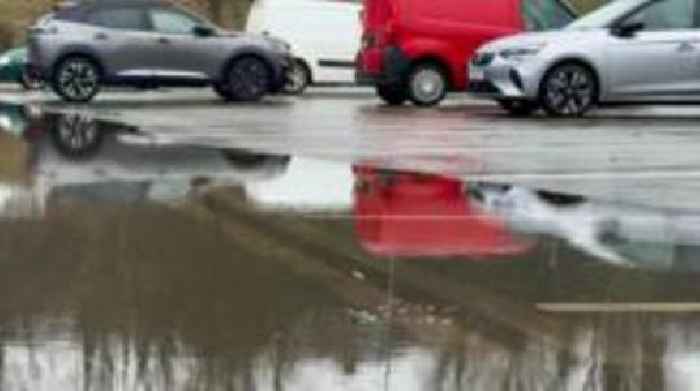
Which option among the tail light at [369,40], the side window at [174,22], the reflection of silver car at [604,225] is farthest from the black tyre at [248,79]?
the reflection of silver car at [604,225]

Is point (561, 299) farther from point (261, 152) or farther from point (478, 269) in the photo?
point (261, 152)

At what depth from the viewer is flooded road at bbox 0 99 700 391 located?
5.89 meters

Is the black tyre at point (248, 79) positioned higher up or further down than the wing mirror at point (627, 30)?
further down

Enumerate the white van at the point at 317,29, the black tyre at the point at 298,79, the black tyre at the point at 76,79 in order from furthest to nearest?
1. the white van at the point at 317,29
2. the black tyre at the point at 298,79
3. the black tyre at the point at 76,79

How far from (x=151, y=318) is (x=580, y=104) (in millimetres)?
13177

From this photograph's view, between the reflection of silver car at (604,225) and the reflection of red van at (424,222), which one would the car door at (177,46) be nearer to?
the reflection of red van at (424,222)

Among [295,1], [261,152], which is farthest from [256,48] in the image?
[261,152]

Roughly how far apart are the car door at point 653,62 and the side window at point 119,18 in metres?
8.19

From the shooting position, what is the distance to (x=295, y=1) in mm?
29875

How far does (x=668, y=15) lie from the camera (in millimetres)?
19641

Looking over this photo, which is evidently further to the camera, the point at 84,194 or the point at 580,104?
the point at 580,104

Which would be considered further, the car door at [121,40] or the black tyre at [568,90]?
the car door at [121,40]

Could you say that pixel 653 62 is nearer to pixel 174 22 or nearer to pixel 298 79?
pixel 174 22

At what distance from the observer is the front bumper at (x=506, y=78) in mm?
19000
